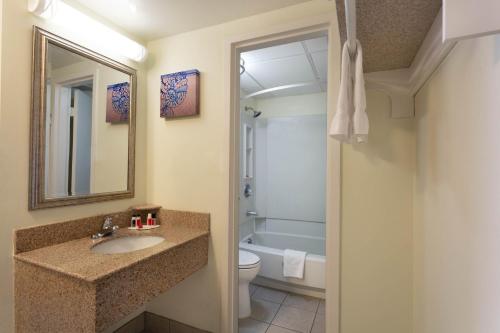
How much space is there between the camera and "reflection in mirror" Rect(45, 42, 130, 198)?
1.32 metres

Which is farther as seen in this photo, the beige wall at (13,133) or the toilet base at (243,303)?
the toilet base at (243,303)

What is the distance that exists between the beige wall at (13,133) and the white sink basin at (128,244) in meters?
0.38

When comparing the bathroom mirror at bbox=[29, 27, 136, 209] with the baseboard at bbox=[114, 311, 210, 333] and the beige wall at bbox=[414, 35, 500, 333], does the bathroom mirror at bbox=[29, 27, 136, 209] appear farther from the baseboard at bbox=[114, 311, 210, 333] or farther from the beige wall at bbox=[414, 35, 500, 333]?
the beige wall at bbox=[414, 35, 500, 333]

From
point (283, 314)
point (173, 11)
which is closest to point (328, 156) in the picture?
point (173, 11)

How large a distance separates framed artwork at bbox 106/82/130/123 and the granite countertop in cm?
81

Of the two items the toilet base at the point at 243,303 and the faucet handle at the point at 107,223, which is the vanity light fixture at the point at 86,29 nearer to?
the faucet handle at the point at 107,223

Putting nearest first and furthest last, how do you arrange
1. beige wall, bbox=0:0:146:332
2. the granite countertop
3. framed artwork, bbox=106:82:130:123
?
the granite countertop
beige wall, bbox=0:0:146:332
framed artwork, bbox=106:82:130:123

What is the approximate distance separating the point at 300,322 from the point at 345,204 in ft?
4.23

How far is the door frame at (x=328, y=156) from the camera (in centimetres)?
133

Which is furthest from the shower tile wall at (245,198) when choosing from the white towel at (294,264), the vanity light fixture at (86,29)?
the vanity light fixture at (86,29)

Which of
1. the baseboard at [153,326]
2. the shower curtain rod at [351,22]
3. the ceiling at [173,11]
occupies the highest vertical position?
the ceiling at [173,11]

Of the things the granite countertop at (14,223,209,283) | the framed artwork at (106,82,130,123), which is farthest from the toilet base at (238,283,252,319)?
the framed artwork at (106,82,130,123)

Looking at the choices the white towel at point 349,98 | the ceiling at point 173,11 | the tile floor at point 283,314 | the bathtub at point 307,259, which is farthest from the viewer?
the bathtub at point 307,259

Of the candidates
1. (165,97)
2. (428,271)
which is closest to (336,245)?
(428,271)
